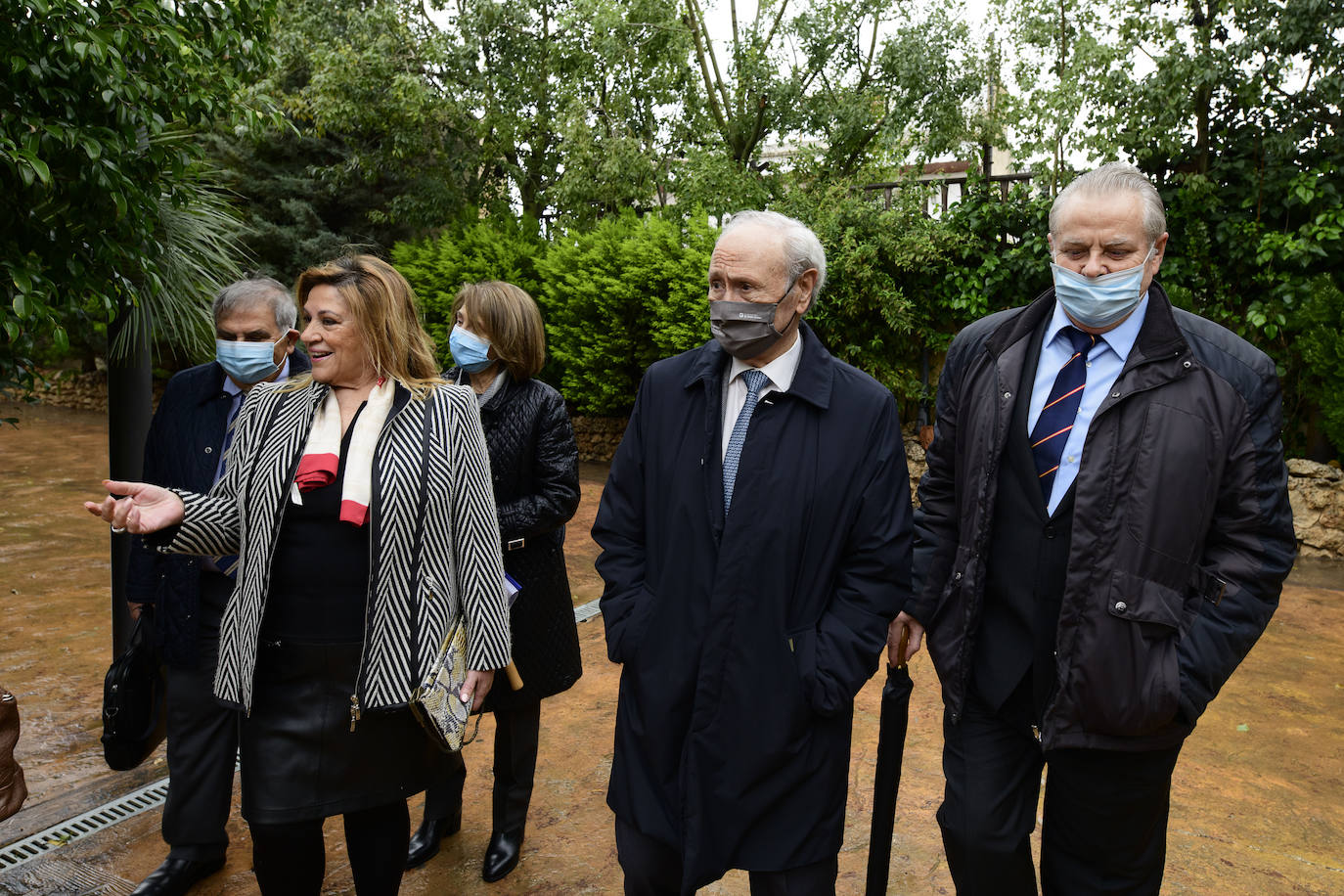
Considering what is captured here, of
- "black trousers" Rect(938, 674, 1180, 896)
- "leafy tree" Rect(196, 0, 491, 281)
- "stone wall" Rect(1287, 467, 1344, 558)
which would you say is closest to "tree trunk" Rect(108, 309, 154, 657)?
"black trousers" Rect(938, 674, 1180, 896)

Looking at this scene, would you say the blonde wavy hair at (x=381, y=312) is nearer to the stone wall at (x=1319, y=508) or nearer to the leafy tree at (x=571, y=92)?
the stone wall at (x=1319, y=508)

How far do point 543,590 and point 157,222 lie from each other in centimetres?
220

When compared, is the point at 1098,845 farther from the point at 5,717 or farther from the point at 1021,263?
the point at 1021,263

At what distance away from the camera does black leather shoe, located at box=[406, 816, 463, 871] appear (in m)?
3.53

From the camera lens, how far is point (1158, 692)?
90.5 inches

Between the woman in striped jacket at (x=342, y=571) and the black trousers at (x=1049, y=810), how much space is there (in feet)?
4.23

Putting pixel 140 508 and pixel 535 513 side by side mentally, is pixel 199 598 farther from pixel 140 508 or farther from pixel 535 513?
pixel 535 513

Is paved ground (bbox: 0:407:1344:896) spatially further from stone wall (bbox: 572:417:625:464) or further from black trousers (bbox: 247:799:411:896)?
stone wall (bbox: 572:417:625:464)

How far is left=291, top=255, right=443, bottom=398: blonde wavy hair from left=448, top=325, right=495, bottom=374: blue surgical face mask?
77 cm

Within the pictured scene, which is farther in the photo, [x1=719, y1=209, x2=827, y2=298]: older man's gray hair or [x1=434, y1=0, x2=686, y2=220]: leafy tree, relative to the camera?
[x1=434, y1=0, x2=686, y2=220]: leafy tree

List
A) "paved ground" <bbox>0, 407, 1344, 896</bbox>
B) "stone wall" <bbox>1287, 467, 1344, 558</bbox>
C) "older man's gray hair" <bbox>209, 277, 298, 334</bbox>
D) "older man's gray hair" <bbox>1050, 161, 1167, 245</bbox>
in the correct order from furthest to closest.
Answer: "stone wall" <bbox>1287, 467, 1344, 558</bbox> < "paved ground" <bbox>0, 407, 1344, 896</bbox> < "older man's gray hair" <bbox>209, 277, 298, 334</bbox> < "older man's gray hair" <bbox>1050, 161, 1167, 245</bbox>

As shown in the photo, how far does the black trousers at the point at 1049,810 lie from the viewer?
8.11ft

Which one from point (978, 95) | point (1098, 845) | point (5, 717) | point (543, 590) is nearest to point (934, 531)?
point (1098, 845)

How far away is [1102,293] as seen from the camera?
2.45 meters
